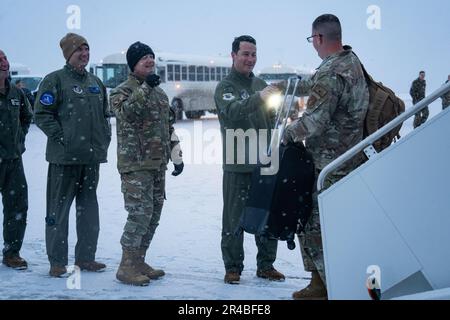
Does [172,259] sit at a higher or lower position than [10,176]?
lower

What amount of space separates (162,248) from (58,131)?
1789 millimetres

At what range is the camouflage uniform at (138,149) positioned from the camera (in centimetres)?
507

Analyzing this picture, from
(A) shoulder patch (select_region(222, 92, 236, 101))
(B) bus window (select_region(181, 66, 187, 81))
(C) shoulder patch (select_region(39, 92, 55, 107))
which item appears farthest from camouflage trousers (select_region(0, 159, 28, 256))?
(B) bus window (select_region(181, 66, 187, 81))

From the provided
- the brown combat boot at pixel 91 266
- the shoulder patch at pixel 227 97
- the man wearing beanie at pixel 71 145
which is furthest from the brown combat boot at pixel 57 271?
the shoulder patch at pixel 227 97

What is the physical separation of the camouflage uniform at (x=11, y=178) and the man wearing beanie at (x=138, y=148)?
3.61 feet

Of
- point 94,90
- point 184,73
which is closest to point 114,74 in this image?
point 184,73

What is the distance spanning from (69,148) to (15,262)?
115 cm

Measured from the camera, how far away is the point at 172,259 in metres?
6.05

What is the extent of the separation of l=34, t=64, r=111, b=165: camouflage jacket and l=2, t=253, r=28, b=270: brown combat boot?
3.09 ft

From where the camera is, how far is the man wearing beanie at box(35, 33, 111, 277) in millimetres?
5375

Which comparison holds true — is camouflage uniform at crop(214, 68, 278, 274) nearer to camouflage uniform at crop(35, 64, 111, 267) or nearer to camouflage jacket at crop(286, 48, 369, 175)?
camouflage jacket at crop(286, 48, 369, 175)

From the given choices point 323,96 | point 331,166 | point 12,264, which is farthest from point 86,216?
point 331,166

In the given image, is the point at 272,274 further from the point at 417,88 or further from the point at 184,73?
the point at 184,73

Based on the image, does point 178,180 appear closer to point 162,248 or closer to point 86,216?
point 162,248
